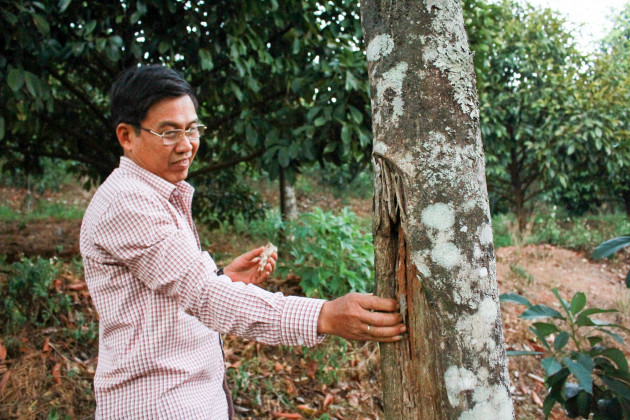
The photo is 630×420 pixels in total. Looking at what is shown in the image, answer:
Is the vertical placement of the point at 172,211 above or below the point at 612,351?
above

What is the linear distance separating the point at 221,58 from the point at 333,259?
5.38 feet

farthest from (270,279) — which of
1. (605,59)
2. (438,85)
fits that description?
(605,59)

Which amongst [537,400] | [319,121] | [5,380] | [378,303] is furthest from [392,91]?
[537,400]

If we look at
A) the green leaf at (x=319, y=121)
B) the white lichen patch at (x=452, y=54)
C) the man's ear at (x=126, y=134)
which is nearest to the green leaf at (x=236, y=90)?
the green leaf at (x=319, y=121)

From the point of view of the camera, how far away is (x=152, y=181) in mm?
Answer: 1487

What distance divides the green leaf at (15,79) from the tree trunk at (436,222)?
6.87 feet

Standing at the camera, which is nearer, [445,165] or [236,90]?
[445,165]

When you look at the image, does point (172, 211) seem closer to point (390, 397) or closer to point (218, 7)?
point (390, 397)

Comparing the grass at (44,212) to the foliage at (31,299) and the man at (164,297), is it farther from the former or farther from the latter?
the man at (164,297)

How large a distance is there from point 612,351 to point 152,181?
6.65 feet

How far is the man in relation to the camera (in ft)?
3.92

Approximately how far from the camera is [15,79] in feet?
8.40

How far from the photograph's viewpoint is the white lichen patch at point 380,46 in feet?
4.25

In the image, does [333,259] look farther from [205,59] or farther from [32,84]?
[32,84]
